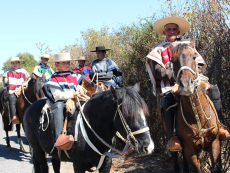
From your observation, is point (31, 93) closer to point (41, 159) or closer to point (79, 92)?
point (41, 159)

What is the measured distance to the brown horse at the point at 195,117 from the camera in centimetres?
369

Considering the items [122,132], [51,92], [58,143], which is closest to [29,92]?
[51,92]

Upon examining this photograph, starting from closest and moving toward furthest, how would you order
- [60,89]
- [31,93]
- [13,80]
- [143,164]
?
[60,89] → [143,164] → [31,93] → [13,80]

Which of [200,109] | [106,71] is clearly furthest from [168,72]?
[106,71]

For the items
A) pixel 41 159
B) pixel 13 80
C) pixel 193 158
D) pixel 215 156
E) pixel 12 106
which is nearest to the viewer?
pixel 215 156

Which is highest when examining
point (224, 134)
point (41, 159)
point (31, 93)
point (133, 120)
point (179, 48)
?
point (179, 48)

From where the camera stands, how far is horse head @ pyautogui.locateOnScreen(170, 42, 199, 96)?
3.40m

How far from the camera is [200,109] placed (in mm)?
3795

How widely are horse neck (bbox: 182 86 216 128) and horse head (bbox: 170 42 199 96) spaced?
337 millimetres

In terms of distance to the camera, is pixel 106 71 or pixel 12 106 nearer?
pixel 106 71

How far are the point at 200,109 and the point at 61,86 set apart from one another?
7.65 feet

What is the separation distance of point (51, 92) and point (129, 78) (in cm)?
383

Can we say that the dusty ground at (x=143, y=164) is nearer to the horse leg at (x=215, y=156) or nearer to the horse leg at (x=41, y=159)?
the horse leg at (x=41, y=159)

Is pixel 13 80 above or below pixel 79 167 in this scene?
above
